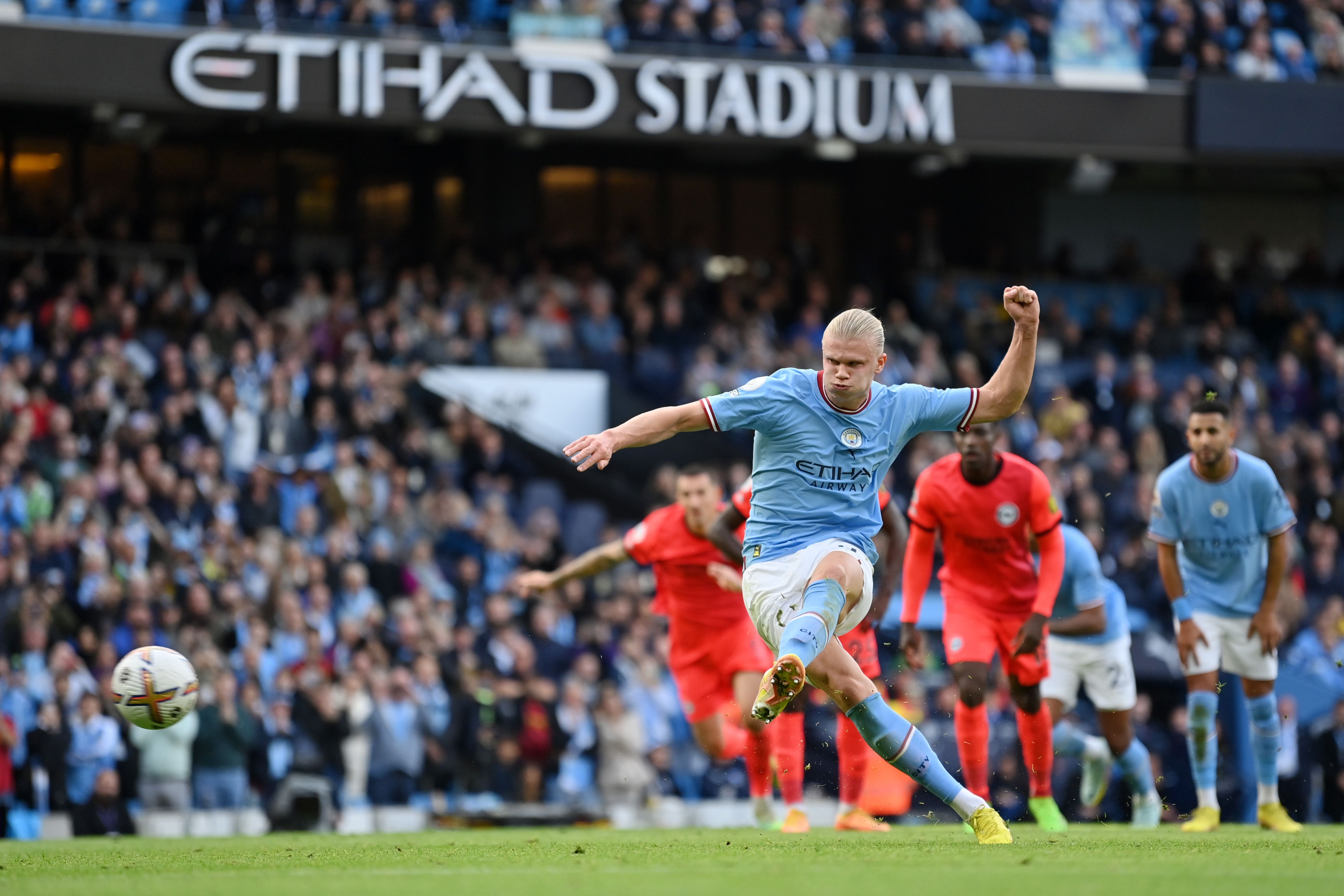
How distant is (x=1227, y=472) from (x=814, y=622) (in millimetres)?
4143

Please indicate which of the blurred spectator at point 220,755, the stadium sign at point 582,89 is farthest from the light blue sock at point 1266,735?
the stadium sign at point 582,89

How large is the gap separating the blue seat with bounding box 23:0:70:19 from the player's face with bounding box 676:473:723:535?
11844 millimetres

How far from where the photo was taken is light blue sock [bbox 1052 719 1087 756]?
1287cm

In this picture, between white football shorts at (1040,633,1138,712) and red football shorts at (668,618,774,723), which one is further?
white football shorts at (1040,633,1138,712)

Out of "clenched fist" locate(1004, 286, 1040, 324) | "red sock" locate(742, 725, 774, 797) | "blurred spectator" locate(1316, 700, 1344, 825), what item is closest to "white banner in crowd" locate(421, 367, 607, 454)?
"blurred spectator" locate(1316, 700, 1344, 825)

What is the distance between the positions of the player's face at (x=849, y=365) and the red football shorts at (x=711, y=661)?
438 centimetres

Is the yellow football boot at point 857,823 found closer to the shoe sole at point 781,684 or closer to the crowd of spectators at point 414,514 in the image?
the shoe sole at point 781,684

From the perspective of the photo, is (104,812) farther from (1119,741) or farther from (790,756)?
(1119,741)

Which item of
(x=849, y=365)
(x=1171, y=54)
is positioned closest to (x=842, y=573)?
(x=849, y=365)

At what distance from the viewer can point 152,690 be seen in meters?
9.62

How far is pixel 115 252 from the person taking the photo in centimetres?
2189

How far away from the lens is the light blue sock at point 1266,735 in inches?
435

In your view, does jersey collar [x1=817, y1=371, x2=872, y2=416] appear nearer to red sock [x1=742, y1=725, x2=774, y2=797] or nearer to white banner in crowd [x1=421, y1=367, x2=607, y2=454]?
red sock [x1=742, y1=725, x2=774, y2=797]

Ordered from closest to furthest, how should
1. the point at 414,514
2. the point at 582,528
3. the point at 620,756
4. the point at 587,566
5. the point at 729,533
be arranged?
the point at 729,533 < the point at 587,566 < the point at 620,756 < the point at 414,514 < the point at 582,528
